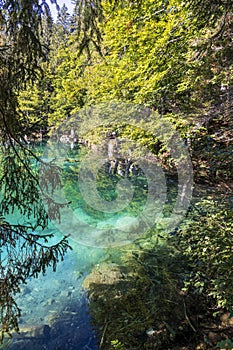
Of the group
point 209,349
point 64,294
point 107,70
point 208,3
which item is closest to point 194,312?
point 209,349

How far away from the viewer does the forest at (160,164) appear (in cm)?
223

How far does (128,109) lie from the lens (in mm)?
8070

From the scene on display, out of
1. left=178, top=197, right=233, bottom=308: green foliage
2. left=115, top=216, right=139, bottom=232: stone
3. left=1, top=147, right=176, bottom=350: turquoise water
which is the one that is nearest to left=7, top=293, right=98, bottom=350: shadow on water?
left=1, top=147, right=176, bottom=350: turquoise water

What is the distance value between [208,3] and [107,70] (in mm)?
7750

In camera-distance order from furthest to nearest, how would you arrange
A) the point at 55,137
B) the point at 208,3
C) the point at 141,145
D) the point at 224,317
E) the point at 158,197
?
the point at 55,137 < the point at 158,197 < the point at 141,145 < the point at 224,317 < the point at 208,3

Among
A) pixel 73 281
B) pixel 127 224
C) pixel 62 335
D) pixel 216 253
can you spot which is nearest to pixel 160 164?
pixel 127 224

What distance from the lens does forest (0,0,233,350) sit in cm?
223

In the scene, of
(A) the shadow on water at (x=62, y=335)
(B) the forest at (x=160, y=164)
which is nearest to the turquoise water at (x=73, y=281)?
(A) the shadow on water at (x=62, y=335)

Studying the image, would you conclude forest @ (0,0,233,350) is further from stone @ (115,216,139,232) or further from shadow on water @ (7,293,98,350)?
stone @ (115,216,139,232)

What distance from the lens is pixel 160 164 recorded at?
29.4 feet

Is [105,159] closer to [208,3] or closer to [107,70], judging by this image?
[107,70]

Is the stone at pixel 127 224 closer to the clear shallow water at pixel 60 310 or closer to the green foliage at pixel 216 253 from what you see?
the clear shallow water at pixel 60 310

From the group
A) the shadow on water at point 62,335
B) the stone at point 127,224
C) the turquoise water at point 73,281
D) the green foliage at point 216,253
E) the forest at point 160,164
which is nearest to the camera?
the forest at point 160,164

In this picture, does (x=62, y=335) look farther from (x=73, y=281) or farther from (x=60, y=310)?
(x=73, y=281)
